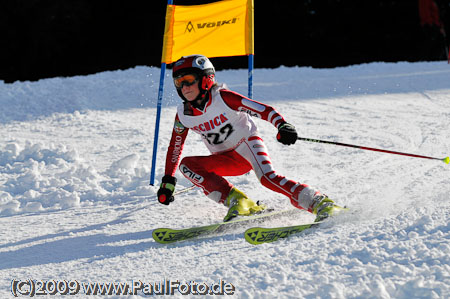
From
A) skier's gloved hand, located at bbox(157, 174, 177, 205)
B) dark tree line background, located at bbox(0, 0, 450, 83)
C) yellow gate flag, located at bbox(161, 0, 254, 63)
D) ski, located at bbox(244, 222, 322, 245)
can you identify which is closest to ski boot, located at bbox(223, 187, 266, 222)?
skier's gloved hand, located at bbox(157, 174, 177, 205)

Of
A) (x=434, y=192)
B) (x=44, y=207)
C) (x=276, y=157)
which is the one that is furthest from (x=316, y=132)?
(x=44, y=207)

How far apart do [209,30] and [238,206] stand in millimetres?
2150

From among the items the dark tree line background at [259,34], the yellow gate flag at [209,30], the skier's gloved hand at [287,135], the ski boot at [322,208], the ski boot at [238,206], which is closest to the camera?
the ski boot at [322,208]

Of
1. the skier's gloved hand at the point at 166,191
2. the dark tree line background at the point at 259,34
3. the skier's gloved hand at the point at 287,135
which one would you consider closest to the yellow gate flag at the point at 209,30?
the skier's gloved hand at the point at 166,191

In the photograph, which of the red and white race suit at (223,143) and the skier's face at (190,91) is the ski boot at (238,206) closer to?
the red and white race suit at (223,143)

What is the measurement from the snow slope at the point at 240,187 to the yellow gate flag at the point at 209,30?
4.16ft

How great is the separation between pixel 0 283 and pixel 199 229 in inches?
49.9

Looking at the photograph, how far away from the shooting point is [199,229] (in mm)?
3838

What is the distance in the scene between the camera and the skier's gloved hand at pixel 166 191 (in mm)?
4309

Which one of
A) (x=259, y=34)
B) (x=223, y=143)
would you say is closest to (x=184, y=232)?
(x=223, y=143)

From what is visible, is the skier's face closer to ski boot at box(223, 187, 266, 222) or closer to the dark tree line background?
ski boot at box(223, 187, 266, 222)

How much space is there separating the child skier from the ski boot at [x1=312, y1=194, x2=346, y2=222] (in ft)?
0.70

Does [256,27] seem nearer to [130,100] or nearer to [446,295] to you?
[130,100]

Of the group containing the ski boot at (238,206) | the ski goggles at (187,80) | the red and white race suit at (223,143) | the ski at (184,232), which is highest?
the ski goggles at (187,80)
